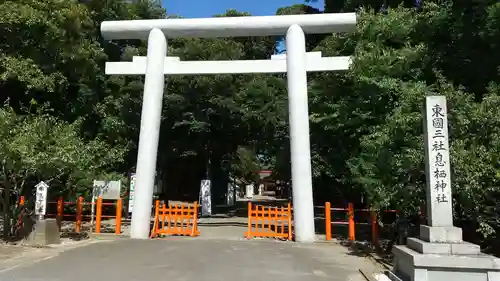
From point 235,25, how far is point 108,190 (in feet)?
24.5

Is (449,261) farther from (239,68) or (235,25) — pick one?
(235,25)

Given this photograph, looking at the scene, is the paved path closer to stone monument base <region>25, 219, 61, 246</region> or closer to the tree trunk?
stone monument base <region>25, 219, 61, 246</region>

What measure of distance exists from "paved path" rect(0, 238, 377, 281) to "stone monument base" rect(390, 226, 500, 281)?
1713 millimetres

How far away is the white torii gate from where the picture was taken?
13992mm

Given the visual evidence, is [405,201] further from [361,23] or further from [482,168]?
[361,23]

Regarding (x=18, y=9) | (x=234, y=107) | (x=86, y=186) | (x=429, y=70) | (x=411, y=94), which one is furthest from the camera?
(x=234, y=107)

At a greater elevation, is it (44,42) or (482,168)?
(44,42)

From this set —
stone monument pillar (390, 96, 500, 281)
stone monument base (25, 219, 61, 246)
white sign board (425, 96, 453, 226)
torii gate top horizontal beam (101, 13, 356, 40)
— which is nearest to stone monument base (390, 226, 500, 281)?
stone monument pillar (390, 96, 500, 281)

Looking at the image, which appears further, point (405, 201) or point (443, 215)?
point (405, 201)

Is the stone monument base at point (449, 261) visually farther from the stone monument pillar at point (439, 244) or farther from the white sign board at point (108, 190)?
the white sign board at point (108, 190)

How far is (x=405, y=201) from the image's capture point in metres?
10.2

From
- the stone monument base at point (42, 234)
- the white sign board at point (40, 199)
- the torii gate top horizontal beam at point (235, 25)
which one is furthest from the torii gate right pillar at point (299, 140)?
the white sign board at point (40, 199)

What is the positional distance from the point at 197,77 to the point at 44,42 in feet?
25.9

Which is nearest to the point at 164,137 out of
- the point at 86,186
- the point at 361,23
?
the point at 86,186
